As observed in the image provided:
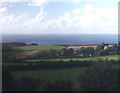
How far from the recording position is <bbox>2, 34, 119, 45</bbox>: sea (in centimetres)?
311

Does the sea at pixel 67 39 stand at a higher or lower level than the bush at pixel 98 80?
higher

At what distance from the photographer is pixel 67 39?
3172mm

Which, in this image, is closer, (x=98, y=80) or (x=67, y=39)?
(x=98, y=80)

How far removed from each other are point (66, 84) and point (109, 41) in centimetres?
150

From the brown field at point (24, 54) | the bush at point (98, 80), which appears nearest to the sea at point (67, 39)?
the brown field at point (24, 54)

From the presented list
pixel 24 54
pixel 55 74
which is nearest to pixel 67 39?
pixel 55 74

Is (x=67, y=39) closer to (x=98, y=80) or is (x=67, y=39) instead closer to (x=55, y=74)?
(x=55, y=74)

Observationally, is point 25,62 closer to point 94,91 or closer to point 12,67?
point 12,67

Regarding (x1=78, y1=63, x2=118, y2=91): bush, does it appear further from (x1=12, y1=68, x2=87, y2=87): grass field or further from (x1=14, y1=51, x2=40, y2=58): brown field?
(x1=14, y1=51, x2=40, y2=58): brown field

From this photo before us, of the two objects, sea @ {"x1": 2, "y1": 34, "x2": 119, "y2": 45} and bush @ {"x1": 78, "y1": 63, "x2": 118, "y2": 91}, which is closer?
bush @ {"x1": 78, "y1": 63, "x2": 118, "y2": 91}

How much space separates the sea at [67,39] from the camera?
3113mm

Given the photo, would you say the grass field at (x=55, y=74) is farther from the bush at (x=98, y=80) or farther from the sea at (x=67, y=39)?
the sea at (x=67, y=39)

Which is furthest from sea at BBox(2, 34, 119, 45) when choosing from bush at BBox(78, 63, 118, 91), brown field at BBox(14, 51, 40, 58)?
bush at BBox(78, 63, 118, 91)

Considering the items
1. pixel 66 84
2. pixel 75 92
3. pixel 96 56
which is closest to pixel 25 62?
pixel 66 84
